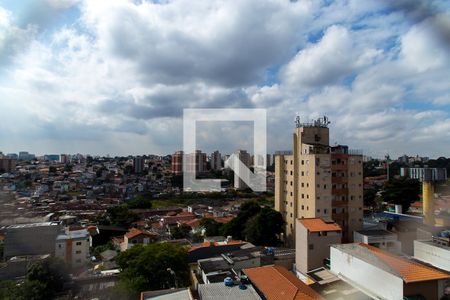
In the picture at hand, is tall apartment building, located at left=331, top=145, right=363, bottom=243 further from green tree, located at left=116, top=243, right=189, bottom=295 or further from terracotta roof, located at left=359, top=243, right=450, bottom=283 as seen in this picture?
green tree, located at left=116, top=243, right=189, bottom=295

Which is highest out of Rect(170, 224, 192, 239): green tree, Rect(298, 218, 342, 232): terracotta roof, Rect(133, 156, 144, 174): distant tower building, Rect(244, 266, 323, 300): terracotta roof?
Answer: Rect(133, 156, 144, 174): distant tower building

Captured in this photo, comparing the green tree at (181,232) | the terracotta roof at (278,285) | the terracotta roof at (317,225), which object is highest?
the terracotta roof at (317,225)

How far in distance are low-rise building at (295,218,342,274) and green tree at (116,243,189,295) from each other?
1.82m

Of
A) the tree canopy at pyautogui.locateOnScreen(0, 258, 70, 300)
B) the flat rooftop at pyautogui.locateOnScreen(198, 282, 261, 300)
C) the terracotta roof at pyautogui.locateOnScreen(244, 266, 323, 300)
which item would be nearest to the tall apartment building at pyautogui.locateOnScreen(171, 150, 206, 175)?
the tree canopy at pyautogui.locateOnScreen(0, 258, 70, 300)

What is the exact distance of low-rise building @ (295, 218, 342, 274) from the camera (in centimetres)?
478

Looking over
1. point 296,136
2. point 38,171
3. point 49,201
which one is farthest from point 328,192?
point 38,171

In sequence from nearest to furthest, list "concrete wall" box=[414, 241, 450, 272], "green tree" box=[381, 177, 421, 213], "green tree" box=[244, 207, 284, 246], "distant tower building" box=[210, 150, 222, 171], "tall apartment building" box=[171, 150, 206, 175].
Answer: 1. "concrete wall" box=[414, 241, 450, 272]
2. "green tree" box=[244, 207, 284, 246]
3. "tall apartment building" box=[171, 150, 206, 175]
4. "green tree" box=[381, 177, 421, 213]
5. "distant tower building" box=[210, 150, 222, 171]

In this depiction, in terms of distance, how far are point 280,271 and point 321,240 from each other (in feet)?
4.29

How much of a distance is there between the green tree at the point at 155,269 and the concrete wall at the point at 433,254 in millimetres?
3509

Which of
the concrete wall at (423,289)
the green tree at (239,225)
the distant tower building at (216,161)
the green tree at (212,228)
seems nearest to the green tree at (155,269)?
the concrete wall at (423,289)

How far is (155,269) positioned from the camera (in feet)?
13.7

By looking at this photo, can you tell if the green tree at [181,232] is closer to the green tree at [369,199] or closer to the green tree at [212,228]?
the green tree at [212,228]

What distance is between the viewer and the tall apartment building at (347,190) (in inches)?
263

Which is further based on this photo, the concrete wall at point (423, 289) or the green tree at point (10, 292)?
the green tree at point (10, 292)
